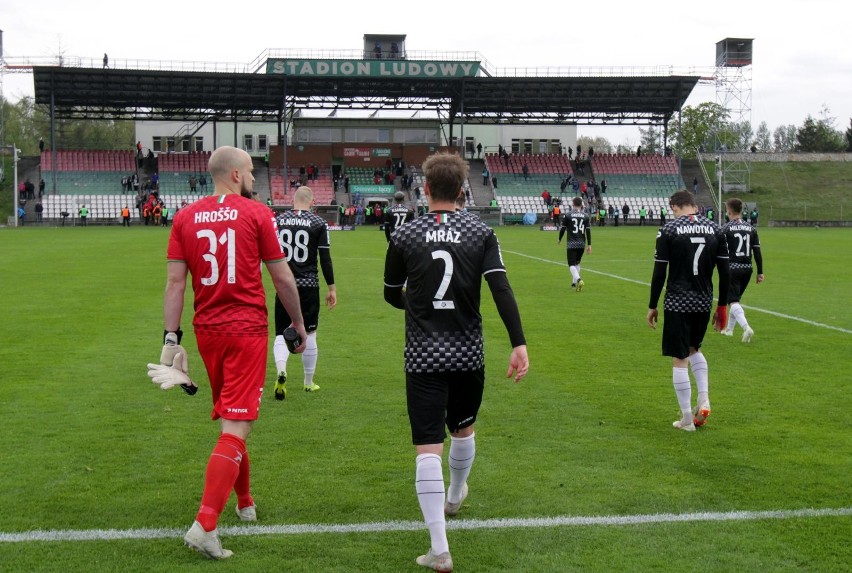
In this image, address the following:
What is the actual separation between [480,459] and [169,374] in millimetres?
2781

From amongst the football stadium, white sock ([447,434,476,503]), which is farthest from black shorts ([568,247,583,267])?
white sock ([447,434,476,503])

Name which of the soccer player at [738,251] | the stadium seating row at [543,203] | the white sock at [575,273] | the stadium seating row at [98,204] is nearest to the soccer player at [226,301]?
the soccer player at [738,251]

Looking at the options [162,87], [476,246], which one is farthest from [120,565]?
[162,87]

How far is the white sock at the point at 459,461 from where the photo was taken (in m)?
5.36

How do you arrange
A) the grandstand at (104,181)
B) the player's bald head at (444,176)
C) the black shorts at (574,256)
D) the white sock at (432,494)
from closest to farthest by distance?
the white sock at (432,494)
the player's bald head at (444,176)
the black shorts at (574,256)
the grandstand at (104,181)

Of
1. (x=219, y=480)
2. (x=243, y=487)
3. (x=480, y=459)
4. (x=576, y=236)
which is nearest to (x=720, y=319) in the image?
(x=480, y=459)

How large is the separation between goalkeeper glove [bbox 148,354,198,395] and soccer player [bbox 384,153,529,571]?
1279 mm

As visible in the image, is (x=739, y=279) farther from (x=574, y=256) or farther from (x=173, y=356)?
(x=173, y=356)

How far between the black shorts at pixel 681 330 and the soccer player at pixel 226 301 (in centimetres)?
391

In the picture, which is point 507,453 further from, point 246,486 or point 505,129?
point 505,129

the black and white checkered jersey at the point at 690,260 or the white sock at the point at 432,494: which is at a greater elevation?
the black and white checkered jersey at the point at 690,260

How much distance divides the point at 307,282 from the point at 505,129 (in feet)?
251

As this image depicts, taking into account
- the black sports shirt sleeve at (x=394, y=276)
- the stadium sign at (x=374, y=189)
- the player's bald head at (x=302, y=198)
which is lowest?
the black sports shirt sleeve at (x=394, y=276)

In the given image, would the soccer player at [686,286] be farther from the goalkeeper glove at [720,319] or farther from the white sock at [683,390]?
the goalkeeper glove at [720,319]
